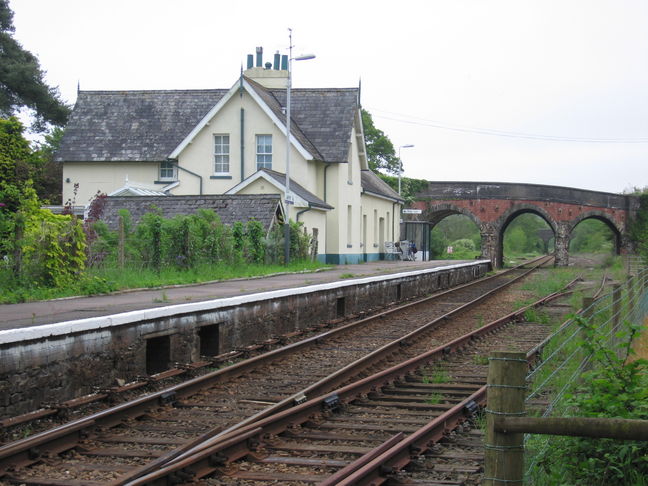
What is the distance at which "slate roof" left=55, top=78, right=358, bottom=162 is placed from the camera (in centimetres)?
3428

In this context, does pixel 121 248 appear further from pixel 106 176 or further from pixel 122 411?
pixel 106 176

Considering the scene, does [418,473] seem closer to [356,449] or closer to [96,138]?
[356,449]

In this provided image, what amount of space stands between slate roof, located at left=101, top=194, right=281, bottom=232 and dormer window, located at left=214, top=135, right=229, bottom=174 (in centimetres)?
598

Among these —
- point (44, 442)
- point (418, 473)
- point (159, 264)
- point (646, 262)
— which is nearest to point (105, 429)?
point (44, 442)

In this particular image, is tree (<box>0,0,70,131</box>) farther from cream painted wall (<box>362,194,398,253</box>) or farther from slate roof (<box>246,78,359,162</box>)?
cream painted wall (<box>362,194,398,253</box>)

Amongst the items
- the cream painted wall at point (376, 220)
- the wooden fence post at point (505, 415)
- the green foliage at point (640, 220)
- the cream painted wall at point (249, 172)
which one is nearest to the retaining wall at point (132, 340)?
the wooden fence post at point (505, 415)

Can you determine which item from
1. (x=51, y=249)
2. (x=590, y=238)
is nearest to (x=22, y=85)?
(x=51, y=249)

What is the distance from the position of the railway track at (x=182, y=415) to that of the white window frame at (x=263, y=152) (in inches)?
777

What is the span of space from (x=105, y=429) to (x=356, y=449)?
2.29m

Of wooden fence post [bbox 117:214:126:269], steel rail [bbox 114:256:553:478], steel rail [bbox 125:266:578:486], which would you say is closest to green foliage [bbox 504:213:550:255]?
wooden fence post [bbox 117:214:126:269]

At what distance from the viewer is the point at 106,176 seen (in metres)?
34.9

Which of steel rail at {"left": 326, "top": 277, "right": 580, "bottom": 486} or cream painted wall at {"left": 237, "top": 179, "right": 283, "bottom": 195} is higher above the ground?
cream painted wall at {"left": 237, "top": 179, "right": 283, "bottom": 195}

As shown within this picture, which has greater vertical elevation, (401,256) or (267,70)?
(267,70)

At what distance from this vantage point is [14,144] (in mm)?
22875
